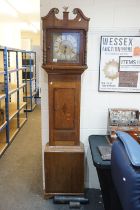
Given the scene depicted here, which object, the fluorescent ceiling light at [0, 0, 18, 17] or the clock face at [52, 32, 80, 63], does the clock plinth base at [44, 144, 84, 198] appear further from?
the fluorescent ceiling light at [0, 0, 18, 17]

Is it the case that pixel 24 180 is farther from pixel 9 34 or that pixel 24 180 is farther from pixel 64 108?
pixel 9 34

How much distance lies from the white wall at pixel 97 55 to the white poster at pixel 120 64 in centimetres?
5

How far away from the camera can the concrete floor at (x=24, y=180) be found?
2281 mm

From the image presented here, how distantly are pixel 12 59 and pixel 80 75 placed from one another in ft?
13.3

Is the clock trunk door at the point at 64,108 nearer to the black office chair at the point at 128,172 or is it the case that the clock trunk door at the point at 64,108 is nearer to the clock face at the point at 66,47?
the clock face at the point at 66,47

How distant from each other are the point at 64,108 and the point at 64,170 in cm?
62

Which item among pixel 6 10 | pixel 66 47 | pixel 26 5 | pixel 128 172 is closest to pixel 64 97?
pixel 66 47

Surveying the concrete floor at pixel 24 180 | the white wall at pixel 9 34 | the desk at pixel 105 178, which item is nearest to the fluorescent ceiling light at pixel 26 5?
the white wall at pixel 9 34

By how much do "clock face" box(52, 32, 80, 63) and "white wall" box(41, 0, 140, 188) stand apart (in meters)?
0.17

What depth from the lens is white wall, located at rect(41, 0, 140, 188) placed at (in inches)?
80.1

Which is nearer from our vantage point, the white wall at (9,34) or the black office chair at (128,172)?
the black office chair at (128,172)

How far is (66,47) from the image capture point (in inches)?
79.4

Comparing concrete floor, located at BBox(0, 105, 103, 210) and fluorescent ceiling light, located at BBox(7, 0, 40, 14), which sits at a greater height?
fluorescent ceiling light, located at BBox(7, 0, 40, 14)

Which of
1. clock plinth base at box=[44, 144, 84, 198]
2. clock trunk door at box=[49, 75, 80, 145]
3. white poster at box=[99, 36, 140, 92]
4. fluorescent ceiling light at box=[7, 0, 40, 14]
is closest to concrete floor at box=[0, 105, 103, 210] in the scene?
clock plinth base at box=[44, 144, 84, 198]
